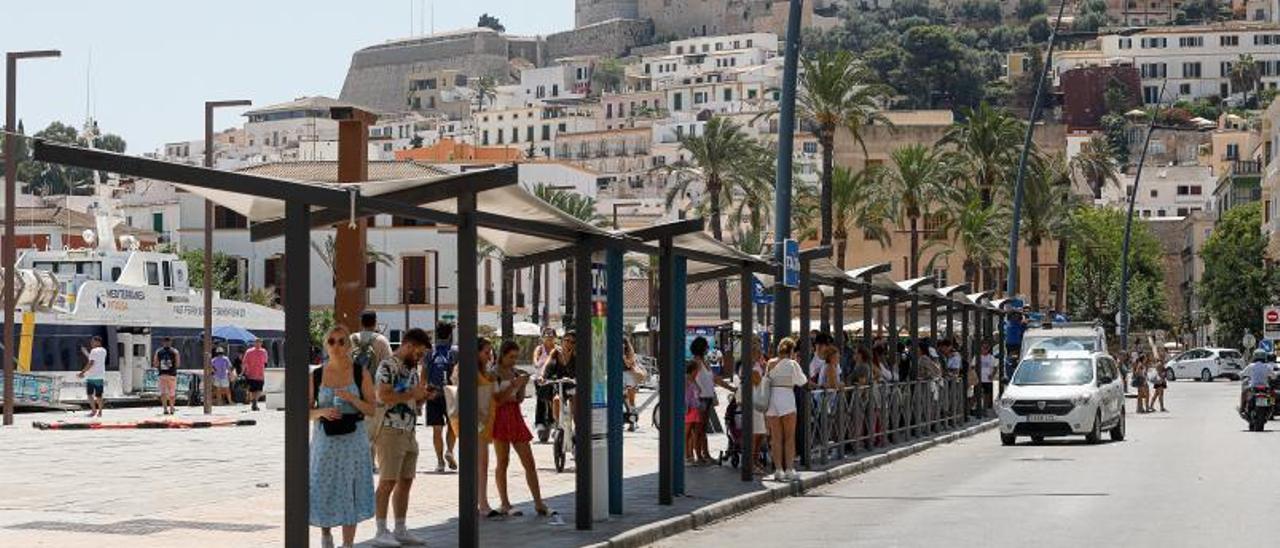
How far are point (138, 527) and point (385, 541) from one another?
3.56m

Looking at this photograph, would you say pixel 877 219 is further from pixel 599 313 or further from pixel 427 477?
pixel 599 313

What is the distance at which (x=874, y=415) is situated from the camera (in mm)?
34594

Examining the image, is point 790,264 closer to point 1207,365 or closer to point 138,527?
point 138,527

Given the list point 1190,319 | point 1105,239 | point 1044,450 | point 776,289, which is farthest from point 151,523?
point 1190,319

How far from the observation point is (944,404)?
144 ft

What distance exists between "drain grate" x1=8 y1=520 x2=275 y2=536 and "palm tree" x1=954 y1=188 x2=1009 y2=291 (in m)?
74.4

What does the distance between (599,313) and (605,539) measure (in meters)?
2.33

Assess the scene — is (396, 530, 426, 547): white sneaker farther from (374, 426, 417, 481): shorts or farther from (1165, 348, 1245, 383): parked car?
(1165, 348, 1245, 383): parked car

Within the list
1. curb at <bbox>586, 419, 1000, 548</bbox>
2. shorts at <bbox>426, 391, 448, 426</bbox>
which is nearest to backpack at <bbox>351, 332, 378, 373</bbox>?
curb at <bbox>586, 419, 1000, 548</bbox>

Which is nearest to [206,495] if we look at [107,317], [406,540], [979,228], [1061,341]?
[406,540]

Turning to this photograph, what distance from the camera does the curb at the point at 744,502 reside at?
19117mm

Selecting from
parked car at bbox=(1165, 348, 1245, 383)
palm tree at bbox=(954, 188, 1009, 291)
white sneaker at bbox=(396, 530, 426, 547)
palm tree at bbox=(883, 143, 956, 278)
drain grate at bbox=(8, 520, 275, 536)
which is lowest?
parked car at bbox=(1165, 348, 1245, 383)

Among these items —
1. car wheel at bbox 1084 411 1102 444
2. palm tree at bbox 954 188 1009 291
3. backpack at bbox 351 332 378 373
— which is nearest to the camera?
backpack at bbox 351 332 378 373

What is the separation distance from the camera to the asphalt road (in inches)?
762
